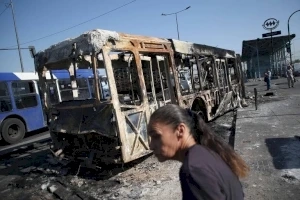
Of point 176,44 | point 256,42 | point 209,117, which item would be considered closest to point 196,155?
point 176,44

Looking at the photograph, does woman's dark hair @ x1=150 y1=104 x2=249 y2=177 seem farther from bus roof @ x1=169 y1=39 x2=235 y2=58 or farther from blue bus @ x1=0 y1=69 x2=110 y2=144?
blue bus @ x1=0 y1=69 x2=110 y2=144

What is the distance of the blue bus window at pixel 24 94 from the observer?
11.1m

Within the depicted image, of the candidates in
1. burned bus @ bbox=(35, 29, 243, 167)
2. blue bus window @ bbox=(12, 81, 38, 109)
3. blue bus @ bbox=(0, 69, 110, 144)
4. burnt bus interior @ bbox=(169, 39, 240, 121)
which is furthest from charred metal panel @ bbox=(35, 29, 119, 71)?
blue bus window @ bbox=(12, 81, 38, 109)

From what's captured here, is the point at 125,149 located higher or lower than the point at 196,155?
A: lower

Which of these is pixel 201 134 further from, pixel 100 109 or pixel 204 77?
pixel 204 77

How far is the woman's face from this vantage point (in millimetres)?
1483

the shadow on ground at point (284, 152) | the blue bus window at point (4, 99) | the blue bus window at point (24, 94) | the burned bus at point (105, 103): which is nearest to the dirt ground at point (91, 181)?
the burned bus at point (105, 103)

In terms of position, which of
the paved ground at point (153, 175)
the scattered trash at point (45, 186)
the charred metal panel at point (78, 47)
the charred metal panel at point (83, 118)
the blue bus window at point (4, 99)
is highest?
the charred metal panel at point (78, 47)

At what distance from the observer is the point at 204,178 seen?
1.17 m

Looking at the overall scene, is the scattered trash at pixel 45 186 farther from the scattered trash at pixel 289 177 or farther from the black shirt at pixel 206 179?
the black shirt at pixel 206 179

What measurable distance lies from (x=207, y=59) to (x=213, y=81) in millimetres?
924

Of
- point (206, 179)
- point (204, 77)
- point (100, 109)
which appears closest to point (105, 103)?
point (100, 109)

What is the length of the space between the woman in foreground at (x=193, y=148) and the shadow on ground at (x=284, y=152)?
3379 mm

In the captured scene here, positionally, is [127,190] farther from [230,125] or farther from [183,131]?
[230,125]
